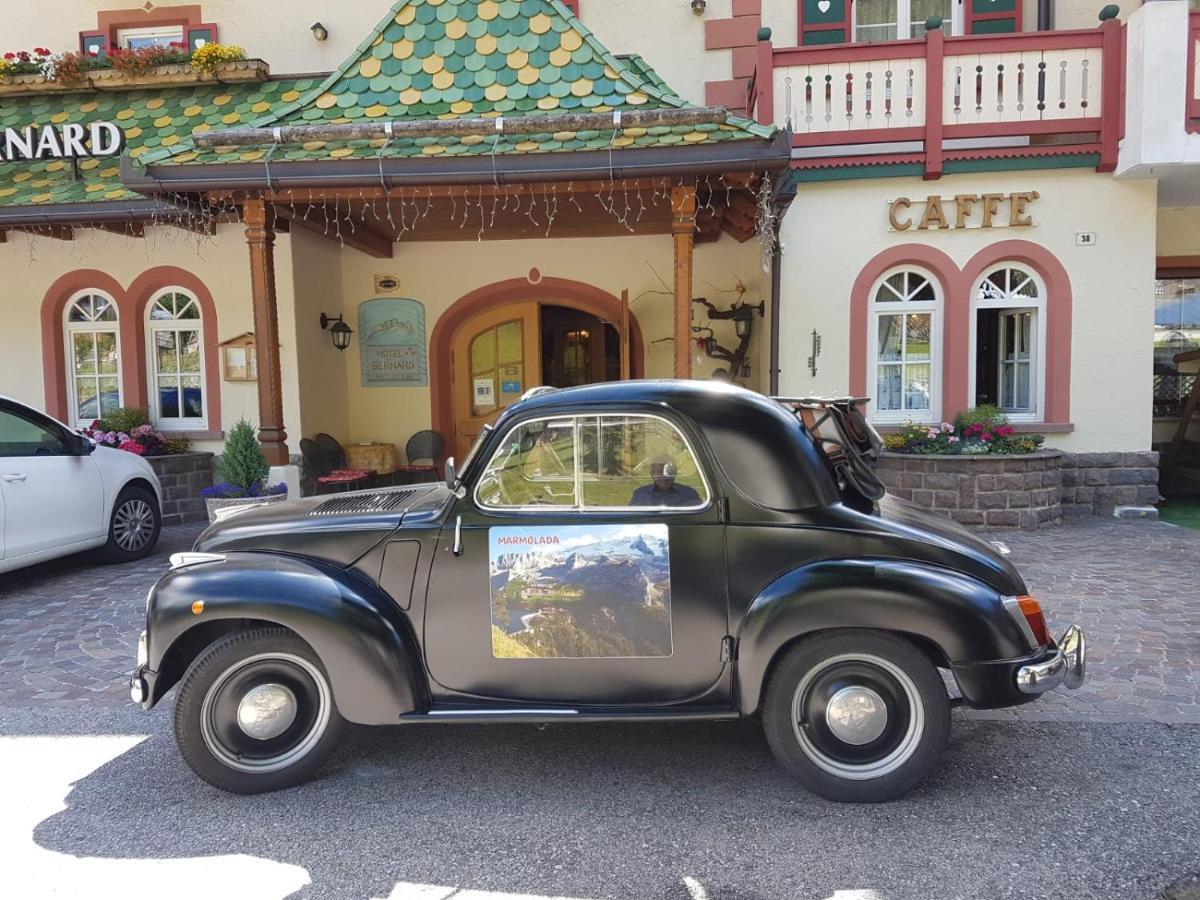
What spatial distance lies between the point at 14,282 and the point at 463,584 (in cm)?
984

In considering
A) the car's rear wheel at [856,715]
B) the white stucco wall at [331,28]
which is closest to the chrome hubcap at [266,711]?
the car's rear wheel at [856,715]

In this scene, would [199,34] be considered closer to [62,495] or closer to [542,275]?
[542,275]

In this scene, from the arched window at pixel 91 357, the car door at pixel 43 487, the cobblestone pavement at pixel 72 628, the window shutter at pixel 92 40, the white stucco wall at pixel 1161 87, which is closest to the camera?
the cobblestone pavement at pixel 72 628

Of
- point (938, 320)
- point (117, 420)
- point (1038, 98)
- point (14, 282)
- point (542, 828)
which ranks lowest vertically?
point (542, 828)

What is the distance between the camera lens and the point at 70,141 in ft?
27.7

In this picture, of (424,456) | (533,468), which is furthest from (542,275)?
(533,468)

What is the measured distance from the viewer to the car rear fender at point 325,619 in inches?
119

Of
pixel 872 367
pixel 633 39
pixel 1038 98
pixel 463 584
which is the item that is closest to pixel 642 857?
pixel 463 584

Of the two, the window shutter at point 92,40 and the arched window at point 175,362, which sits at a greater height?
the window shutter at point 92,40

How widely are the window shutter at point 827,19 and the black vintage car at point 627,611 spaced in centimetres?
815

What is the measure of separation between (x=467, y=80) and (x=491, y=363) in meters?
4.45

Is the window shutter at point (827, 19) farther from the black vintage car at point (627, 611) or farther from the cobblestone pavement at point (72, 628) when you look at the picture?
the cobblestone pavement at point (72, 628)

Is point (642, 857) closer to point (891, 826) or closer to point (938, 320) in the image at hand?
point (891, 826)

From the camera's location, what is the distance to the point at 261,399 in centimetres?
720
